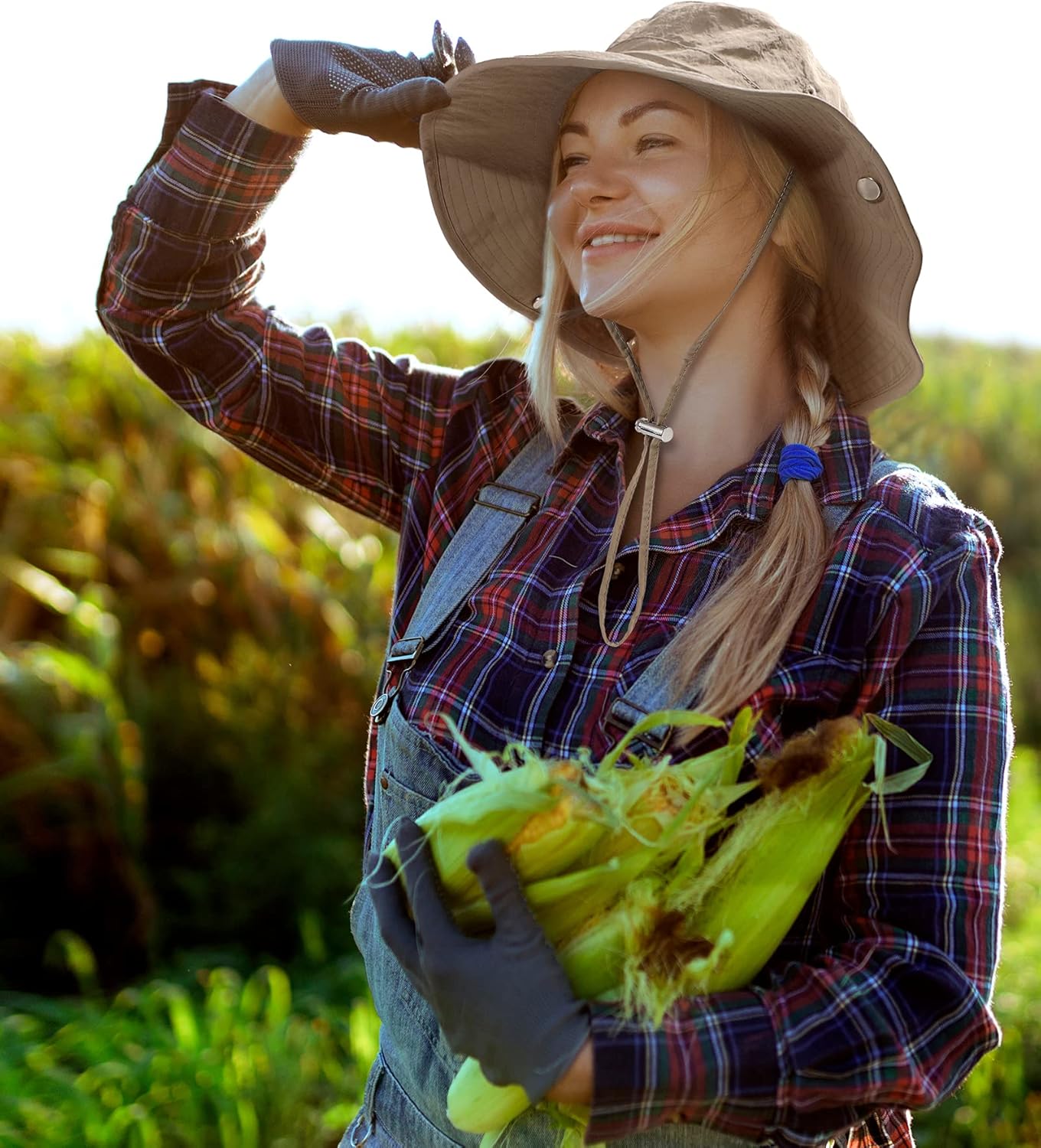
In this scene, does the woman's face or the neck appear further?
the neck

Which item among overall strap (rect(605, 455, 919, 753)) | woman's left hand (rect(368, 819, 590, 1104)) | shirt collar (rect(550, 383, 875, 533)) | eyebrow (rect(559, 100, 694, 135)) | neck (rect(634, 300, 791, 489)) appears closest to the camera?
woman's left hand (rect(368, 819, 590, 1104))

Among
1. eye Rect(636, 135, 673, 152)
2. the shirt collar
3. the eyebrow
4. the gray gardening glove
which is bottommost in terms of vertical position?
the shirt collar

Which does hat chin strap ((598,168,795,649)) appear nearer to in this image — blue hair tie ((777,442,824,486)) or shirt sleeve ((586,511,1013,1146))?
blue hair tie ((777,442,824,486))

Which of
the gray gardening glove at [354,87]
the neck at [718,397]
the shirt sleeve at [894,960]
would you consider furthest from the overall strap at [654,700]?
the gray gardening glove at [354,87]

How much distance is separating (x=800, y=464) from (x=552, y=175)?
74cm

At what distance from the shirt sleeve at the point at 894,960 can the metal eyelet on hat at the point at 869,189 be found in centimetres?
54

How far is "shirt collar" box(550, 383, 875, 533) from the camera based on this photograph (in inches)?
65.7

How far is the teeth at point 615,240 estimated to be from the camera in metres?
1.78

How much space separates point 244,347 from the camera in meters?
2.04

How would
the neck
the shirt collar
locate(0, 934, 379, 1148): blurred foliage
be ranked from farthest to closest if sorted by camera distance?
locate(0, 934, 379, 1148): blurred foliage
the neck
the shirt collar

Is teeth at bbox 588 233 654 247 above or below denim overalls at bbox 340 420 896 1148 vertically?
above

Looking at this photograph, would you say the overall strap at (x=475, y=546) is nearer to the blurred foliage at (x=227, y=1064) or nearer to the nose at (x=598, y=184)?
the nose at (x=598, y=184)

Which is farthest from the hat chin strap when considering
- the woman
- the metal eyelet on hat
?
the metal eyelet on hat

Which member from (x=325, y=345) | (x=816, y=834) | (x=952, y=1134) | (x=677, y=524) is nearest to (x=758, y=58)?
(x=677, y=524)
